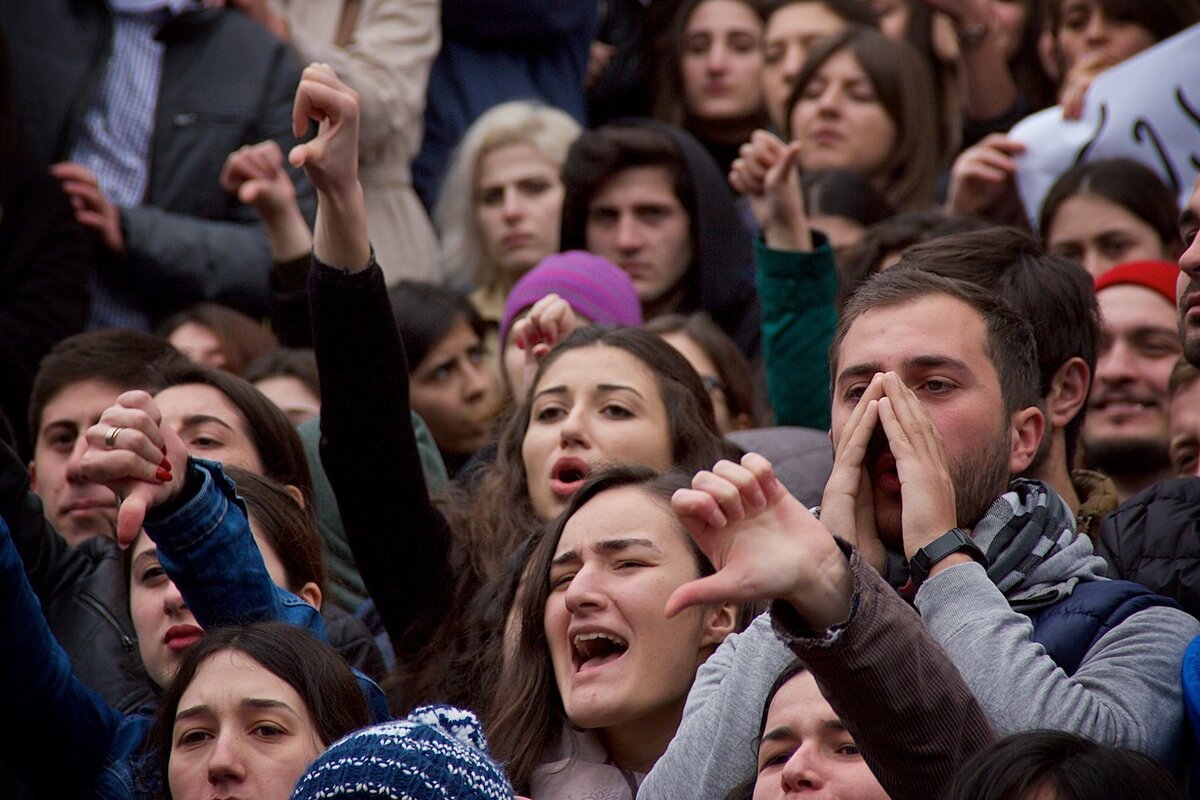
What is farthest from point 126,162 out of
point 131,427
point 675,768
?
point 675,768

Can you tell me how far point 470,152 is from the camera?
23.0 ft

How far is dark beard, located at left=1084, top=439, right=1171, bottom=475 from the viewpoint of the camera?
4887 millimetres

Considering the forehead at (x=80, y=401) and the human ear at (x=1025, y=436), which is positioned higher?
the human ear at (x=1025, y=436)

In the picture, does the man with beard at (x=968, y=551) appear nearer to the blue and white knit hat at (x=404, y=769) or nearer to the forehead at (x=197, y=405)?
the blue and white knit hat at (x=404, y=769)

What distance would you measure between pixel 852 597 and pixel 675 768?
2.55ft

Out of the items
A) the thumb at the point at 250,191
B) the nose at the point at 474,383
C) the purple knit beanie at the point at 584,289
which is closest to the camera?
the thumb at the point at 250,191

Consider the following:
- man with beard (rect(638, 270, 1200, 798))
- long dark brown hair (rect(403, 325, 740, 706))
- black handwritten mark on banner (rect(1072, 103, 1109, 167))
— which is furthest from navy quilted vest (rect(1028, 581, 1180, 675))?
black handwritten mark on banner (rect(1072, 103, 1109, 167))

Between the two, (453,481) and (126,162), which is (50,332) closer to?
(126,162)

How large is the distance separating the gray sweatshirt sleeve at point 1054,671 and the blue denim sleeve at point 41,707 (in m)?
1.66

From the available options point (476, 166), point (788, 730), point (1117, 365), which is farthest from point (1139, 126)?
point (788, 730)

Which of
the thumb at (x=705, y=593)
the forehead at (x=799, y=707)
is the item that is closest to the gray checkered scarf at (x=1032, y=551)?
the forehead at (x=799, y=707)

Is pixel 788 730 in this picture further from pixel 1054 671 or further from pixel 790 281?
pixel 790 281

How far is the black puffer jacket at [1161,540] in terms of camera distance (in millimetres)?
3578

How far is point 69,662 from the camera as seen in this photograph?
3.71 metres
